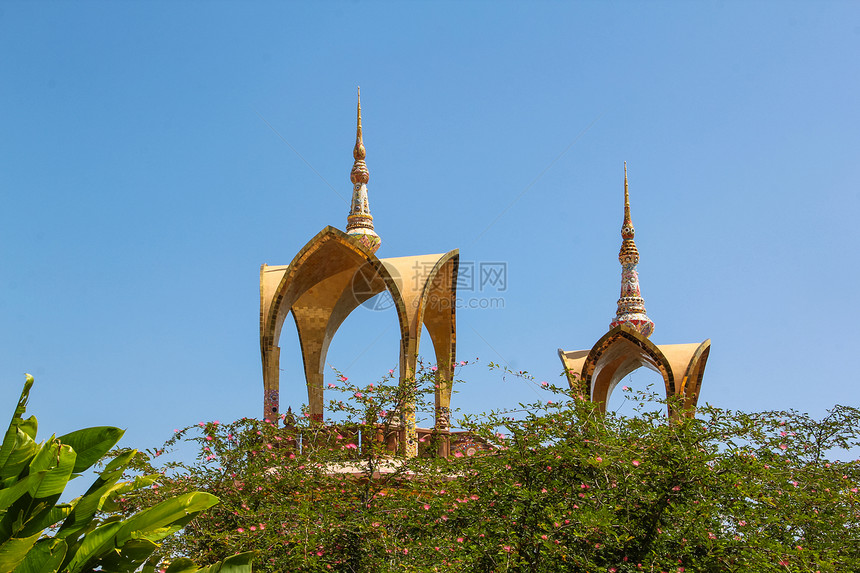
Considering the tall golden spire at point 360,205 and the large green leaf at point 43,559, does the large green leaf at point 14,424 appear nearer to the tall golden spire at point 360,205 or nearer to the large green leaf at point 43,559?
the large green leaf at point 43,559

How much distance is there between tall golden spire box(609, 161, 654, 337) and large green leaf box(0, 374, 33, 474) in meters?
16.0

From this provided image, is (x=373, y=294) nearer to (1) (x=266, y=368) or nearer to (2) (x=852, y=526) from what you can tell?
(1) (x=266, y=368)

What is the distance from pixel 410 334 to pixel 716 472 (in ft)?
26.4

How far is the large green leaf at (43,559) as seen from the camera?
3574mm

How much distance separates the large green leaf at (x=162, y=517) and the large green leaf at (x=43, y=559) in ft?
0.83

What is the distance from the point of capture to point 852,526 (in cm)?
654

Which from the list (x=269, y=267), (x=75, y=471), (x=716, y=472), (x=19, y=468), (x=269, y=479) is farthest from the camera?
(x=269, y=267)

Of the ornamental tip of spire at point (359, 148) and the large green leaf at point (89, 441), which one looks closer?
the large green leaf at point (89, 441)

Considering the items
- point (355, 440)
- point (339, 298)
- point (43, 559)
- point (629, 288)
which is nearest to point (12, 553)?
point (43, 559)

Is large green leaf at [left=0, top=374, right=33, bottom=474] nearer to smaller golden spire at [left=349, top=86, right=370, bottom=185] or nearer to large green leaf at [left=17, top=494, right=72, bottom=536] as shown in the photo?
large green leaf at [left=17, top=494, right=72, bottom=536]

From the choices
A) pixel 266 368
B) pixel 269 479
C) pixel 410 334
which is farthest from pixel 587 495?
pixel 266 368

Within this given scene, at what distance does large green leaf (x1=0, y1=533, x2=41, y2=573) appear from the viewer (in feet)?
11.2

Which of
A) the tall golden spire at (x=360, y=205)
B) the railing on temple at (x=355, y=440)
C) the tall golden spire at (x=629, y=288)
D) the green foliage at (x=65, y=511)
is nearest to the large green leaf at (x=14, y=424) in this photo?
the green foliage at (x=65, y=511)

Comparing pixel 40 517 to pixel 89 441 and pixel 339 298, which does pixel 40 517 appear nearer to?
pixel 89 441
